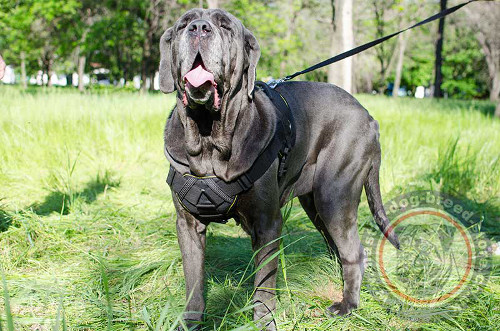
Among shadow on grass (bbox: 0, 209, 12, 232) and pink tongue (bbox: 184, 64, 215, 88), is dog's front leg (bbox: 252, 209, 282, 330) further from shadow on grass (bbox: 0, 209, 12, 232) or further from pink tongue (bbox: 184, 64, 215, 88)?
shadow on grass (bbox: 0, 209, 12, 232)

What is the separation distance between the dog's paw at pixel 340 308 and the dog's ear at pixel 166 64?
1.59m

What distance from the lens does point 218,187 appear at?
7.36ft

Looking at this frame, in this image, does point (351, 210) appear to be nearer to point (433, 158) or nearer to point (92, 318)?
point (92, 318)

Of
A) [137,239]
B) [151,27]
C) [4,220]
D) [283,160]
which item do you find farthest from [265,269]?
[151,27]

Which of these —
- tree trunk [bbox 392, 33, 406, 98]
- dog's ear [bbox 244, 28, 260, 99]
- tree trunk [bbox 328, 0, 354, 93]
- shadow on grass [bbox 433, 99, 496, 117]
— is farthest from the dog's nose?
tree trunk [bbox 392, 33, 406, 98]

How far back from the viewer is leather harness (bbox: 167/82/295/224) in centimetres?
225

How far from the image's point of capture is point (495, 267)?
3309 millimetres

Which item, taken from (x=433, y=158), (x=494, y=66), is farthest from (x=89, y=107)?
(x=494, y=66)

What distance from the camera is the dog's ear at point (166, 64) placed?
237 cm

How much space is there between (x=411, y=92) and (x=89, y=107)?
55.1 meters

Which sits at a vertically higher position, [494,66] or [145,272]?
[494,66]

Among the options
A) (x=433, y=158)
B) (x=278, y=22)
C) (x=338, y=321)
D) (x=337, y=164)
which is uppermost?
(x=278, y=22)

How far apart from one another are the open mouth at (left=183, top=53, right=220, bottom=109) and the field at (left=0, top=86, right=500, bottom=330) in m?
0.88

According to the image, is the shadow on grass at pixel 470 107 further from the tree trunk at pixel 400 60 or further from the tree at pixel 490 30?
the tree trunk at pixel 400 60
